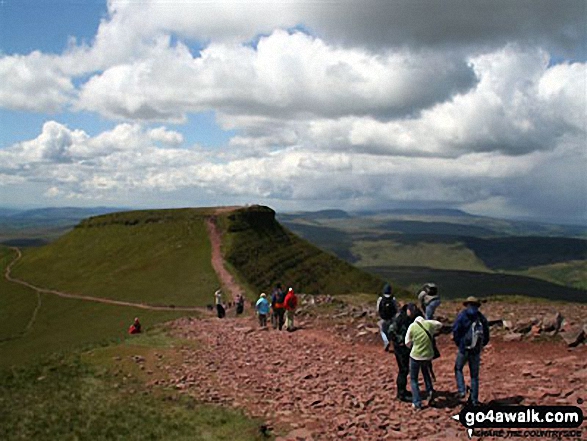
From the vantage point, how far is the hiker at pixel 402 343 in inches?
695

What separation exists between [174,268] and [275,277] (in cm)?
2318

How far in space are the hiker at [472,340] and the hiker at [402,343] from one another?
177 centimetres

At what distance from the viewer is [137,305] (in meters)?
88.4

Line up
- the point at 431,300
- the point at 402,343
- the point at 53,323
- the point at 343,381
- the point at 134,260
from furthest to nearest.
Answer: the point at 134,260, the point at 53,323, the point at 431,300, the point at 343,381, the point at 402,343

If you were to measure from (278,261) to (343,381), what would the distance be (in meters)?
98.2

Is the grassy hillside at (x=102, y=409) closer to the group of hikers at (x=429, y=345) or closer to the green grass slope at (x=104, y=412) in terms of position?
the green grass slope at (x=104, y=412)

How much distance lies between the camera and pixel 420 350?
54.5 feet

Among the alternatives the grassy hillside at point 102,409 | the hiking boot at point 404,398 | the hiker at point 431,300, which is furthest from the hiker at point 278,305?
the hiking boot at point 404,398

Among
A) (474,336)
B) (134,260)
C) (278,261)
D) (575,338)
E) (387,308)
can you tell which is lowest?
(134,260)

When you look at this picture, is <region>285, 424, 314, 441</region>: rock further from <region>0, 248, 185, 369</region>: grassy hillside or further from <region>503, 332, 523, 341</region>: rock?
<region>0, 248, 185, 369</region>: grassy hillside

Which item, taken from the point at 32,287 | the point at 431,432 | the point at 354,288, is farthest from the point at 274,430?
the point at 32,287

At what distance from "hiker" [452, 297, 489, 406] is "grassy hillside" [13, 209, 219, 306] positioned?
71501mm

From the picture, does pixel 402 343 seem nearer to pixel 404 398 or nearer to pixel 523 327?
pixel 404 398

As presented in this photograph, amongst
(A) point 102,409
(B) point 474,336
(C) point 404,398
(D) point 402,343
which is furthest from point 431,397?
(A) point 102,409
